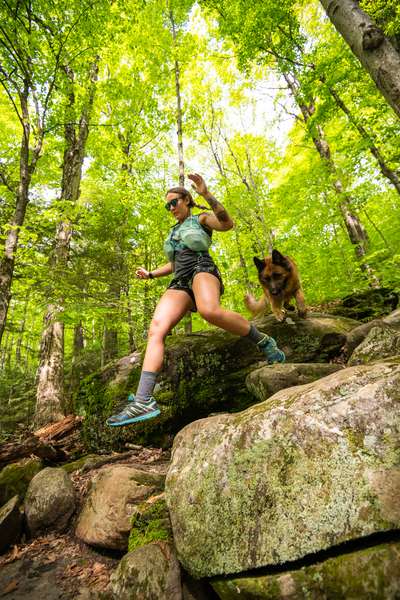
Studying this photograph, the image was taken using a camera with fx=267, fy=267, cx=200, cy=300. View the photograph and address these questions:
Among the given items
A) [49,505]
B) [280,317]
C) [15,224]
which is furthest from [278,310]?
[15,224]

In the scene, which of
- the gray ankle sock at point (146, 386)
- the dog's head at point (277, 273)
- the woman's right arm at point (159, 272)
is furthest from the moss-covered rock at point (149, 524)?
the dog's head at point (277, 273)

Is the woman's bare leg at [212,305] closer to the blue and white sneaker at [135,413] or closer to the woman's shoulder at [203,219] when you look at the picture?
the woman's shoulder at [203,219]

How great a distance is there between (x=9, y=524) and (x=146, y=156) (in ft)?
45.8

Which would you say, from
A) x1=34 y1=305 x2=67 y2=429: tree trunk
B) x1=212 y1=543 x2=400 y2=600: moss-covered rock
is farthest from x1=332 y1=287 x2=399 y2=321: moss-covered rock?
x1=34 y1=305 x2=67 y2=429: tree trunk

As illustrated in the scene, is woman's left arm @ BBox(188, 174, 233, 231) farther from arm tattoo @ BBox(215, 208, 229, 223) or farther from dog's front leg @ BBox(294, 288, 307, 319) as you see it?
dog's front leg @ BBox(294, 288, 307, 319)

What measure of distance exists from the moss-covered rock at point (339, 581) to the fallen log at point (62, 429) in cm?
428

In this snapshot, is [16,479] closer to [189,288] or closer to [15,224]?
[189,288]

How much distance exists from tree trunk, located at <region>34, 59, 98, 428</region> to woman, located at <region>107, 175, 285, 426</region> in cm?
327

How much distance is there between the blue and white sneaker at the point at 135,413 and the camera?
2390mm

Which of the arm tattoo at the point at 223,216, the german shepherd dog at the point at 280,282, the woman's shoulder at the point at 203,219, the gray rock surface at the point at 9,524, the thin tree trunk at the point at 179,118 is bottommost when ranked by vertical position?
the gray rock surface at the point at 9,524

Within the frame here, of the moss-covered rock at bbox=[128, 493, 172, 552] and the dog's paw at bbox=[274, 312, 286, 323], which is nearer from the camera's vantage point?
the moss-covered rock at bbox=[128, 493, 172, 552]

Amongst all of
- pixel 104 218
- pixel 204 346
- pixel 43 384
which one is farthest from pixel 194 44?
pixel 43 384

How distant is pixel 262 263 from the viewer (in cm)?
476

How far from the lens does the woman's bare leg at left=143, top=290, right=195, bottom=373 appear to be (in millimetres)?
2709
